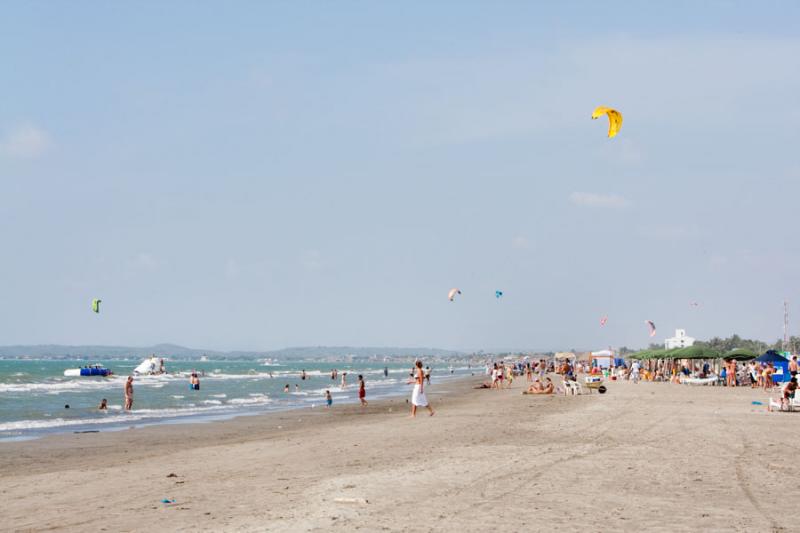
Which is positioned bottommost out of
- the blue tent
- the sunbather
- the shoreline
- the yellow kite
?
the shoreline

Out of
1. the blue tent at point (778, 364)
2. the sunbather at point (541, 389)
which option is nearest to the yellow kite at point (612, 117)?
the sunbather at point (541, 389)

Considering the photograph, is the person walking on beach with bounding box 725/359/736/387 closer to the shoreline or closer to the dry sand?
the shoreline

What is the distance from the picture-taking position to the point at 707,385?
147 feet

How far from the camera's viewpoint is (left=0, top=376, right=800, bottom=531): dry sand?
8.50 meters

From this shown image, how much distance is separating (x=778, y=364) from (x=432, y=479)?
37239mm

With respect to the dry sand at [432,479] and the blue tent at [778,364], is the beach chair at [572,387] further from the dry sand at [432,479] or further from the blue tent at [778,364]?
the dry sand at [432,479]

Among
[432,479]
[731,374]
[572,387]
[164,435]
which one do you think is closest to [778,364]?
[731,374]

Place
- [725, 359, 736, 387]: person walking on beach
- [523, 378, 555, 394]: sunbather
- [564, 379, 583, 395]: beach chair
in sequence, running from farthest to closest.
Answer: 1. [725, 359, 736, 387]: person walking on beach
2. [523, 378, 555, 394]: sunbather
3. [564, 379, 583, 395]: beach chair

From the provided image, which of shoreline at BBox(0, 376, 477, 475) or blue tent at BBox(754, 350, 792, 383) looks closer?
shoreline at BBox(0, 376, 477, 475)

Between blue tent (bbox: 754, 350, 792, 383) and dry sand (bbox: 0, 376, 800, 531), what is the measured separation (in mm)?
21690

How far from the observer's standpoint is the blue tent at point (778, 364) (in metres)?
40.2

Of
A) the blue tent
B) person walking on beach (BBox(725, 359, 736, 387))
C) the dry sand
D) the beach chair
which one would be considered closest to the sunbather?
the beach chair

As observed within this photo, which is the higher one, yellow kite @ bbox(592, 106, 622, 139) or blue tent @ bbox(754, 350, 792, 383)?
yellow kite @ bbox(592, 106, 622, 139)

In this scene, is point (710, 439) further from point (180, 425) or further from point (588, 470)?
point (180, 425)
